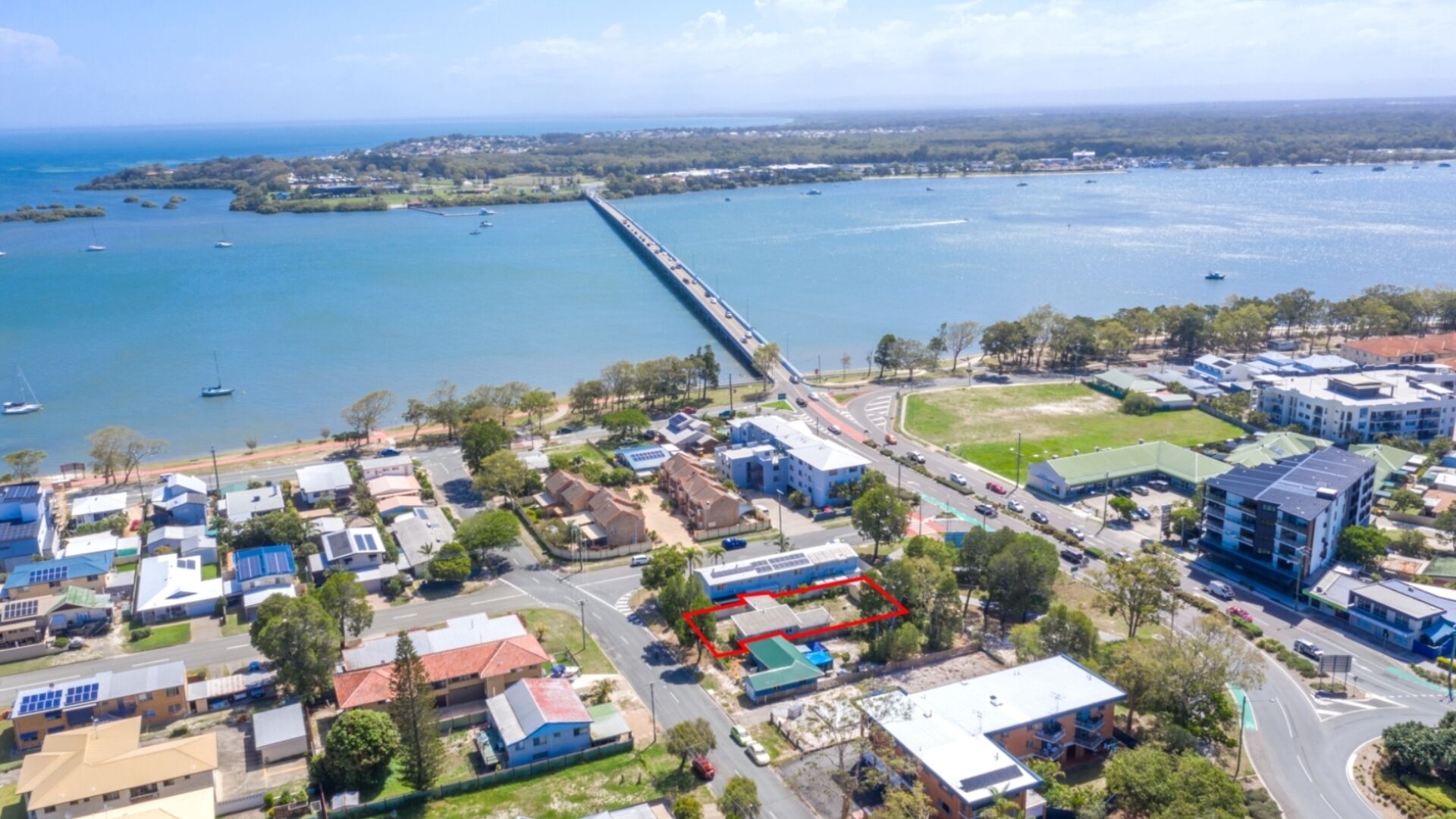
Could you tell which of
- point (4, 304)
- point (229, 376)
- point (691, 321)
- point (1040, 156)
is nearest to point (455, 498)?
point (229, 376)

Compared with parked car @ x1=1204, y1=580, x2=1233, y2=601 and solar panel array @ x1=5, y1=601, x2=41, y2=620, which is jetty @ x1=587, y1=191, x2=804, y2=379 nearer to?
parked car @ x1=1204, y1=580, x2=1233, y2=601

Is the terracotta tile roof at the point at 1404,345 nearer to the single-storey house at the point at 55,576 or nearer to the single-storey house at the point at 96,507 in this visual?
the single-storey house at the point at 55,576

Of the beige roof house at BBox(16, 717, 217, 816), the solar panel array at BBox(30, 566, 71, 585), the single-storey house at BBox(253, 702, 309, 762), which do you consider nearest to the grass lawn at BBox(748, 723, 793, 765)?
the single-storey house at BBox(253, 702, 309, 762)

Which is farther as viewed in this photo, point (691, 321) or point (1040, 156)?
point (1040, 156)

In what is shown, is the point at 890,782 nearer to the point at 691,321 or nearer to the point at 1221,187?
the point at 691,321

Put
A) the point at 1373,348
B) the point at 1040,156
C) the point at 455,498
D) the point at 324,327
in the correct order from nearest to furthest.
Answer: the point at 455,498 < the point at 1373,348 < the point at 324,327 < the point at 1040,156

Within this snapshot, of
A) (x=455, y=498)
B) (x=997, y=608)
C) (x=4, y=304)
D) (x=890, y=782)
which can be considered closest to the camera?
(x=890, y=782)
